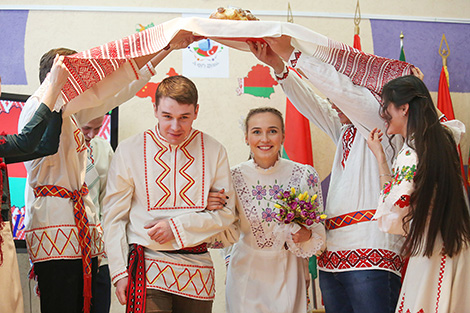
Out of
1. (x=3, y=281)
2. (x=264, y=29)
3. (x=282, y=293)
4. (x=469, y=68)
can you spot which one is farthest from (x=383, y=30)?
(x=3, y=281)

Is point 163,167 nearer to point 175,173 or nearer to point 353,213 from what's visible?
point 175,173

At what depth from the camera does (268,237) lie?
10.9ft

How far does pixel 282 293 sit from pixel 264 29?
60.8 inches

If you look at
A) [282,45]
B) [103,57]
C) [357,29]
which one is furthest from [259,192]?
[357,29]

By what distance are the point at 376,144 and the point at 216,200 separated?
3.15 feet

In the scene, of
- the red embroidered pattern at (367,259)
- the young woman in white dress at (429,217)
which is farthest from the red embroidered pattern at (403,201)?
the red embroidered pattern at (367,259)

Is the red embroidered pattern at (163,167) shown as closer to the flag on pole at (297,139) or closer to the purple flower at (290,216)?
the purple flower at (290,216)

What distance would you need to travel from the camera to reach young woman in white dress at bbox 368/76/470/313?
8.80ft

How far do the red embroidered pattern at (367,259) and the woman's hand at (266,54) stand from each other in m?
1.21

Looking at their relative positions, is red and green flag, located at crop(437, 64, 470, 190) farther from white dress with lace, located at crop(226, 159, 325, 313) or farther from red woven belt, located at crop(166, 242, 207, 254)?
red woven belt, located at crop(166, 242, 207, 254)

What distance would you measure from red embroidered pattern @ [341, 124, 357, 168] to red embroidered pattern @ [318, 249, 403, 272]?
0.56 metres

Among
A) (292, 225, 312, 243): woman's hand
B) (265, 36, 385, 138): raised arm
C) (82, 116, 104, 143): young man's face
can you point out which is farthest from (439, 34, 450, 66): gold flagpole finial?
(82, 116, 104, 143): young man's face

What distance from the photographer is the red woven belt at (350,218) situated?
312 centimetres

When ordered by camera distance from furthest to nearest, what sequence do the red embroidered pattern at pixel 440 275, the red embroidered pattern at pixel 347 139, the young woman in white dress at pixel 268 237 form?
the red embroidered pattern at pixel 347 139, the young woman in white dress at pixel 268 237, the red embroidered pattern at pixel 440 275
